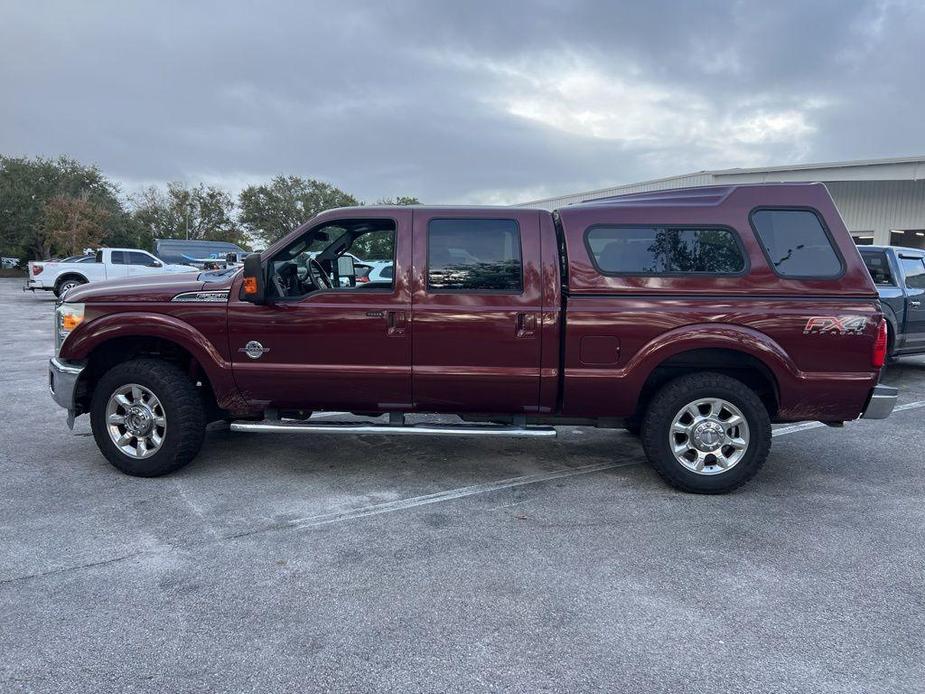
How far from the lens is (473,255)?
4.66 m

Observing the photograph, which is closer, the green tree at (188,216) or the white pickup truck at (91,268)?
the white pickup truck at (91,268)

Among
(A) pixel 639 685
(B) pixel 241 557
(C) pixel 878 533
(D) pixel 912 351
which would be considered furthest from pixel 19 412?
(D) pixel 912 351

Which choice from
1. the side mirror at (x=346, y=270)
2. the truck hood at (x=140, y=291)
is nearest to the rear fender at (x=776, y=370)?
the side mirror at (x=346, y=270)

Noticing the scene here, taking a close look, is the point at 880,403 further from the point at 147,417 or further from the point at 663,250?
the point at 147,417

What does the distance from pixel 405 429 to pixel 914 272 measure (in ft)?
27.1

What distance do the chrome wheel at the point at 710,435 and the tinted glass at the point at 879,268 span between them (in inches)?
236

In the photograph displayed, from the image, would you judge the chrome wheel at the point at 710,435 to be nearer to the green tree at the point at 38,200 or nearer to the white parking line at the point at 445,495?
the white parking line at the point at 445,495

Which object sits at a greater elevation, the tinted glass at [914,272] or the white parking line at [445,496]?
the tinted glass at [914,272]

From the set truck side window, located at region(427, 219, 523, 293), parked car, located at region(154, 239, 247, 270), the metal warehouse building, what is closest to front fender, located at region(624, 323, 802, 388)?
truck side window, located at region(427, 219, 523, 293)

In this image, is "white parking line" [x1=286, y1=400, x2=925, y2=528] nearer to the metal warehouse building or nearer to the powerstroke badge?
the powerstroke badge

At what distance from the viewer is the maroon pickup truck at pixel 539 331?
4.46 metres

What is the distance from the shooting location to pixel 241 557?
11.7 ft

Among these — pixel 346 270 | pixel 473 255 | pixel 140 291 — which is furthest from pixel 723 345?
pixel 140 291

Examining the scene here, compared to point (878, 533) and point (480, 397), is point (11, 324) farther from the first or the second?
point (878, 533)
